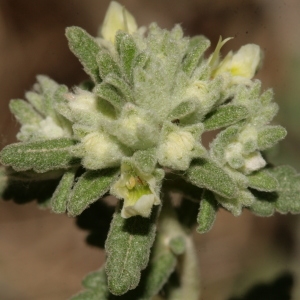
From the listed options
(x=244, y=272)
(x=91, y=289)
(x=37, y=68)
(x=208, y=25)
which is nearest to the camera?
(x=91, y=289)

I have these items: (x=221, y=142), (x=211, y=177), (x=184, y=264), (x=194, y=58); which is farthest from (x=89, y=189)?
(x=184, y=264)

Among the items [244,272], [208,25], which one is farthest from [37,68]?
[244,272]

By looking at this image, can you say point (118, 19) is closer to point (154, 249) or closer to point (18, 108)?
point (18, 108)

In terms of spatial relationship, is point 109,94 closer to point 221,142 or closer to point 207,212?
point 221,142

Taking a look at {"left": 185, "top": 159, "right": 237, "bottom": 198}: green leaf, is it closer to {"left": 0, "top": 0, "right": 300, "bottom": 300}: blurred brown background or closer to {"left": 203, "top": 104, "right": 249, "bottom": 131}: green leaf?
{"left": 203, "top": 104, "right": 249, "bottom": 131}: green leaf

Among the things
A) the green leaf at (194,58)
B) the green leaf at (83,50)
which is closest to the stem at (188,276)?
the green leaf at (194,58)

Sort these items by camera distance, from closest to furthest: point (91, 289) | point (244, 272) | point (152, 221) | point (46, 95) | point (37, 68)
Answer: point (152, 221) < point (46, 95) < point (91, 289) < point (244, 272) < point (37, 68)

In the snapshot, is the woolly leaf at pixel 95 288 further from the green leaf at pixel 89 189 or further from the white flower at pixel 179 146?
the white flower at pixel 179 146
